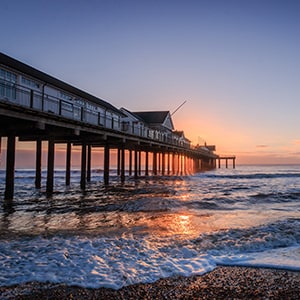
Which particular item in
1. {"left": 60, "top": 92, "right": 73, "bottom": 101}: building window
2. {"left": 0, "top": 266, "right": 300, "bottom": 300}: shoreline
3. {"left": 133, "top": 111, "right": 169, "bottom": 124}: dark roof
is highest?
{"left": 133, "top": 111, "right": 169, "bottom": 124}: dark roof

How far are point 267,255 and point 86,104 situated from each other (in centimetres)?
2279

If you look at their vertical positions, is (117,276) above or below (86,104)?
below

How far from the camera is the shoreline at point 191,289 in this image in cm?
368

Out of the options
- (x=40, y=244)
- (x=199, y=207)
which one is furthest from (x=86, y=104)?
(x=40, y=244)

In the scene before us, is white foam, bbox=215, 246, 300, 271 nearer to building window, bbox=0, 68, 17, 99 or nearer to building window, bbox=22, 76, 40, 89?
building window, bbox=0, 68, 17, 99

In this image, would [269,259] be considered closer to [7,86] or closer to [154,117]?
[7,86]

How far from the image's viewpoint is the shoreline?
3.68 meters

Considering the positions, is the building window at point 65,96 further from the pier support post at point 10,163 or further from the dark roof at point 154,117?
the dark roof at point 154,117

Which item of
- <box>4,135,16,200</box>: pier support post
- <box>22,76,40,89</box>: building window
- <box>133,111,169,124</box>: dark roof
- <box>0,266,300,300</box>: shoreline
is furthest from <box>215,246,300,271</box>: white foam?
<box>133,111,169,124</box>: dark roof

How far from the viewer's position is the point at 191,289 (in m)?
3.89

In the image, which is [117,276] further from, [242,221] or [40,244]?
[242,221]

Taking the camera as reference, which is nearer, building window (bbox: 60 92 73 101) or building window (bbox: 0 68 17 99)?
building window (bbox: 0 68 17 99)

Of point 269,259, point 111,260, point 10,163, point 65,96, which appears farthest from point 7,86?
point 269,259

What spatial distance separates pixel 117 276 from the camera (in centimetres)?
439
